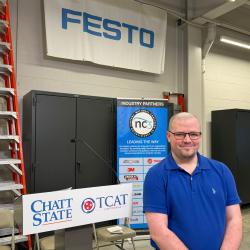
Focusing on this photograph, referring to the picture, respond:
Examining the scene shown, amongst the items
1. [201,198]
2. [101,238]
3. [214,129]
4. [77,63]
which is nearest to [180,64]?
[214,129]

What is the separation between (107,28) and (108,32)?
0.20 ft

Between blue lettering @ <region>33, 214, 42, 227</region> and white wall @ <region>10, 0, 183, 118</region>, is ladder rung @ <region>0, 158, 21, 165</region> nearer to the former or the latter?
white wall @ <region>10, 0, 183, 118</region>

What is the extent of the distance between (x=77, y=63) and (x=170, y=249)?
3.57 meters

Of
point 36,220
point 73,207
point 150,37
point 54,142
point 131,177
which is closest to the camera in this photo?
point 36,220

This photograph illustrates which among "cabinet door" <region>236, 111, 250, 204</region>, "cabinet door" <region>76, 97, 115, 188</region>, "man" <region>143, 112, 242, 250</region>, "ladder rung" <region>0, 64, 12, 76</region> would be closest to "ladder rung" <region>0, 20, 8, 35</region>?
"ladder rung" <region>0, 64, 12, 76</region>

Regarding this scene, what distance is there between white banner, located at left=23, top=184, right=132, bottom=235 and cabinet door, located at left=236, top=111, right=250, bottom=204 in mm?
3902

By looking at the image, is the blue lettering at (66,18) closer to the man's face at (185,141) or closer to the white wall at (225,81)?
the white wall at (225,81)

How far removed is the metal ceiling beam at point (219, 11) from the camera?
15.5 feet

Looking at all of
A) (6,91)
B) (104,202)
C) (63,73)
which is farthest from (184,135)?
(63,73)

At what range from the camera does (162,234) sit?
146 centimetres

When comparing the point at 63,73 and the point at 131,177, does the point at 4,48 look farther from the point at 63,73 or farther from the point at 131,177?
the point at 131,177

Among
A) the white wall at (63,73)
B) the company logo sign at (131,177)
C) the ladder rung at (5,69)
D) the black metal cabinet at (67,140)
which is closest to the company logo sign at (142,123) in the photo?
the black metal cabinet at (67,140)

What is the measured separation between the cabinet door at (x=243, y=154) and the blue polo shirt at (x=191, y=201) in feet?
Result: 13.8

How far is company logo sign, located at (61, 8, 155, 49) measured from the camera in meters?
4.27
